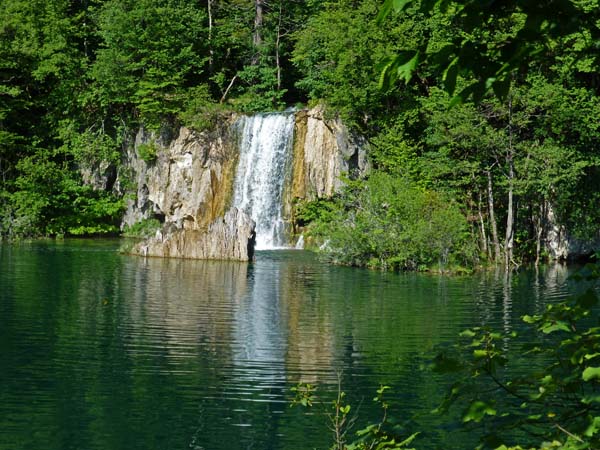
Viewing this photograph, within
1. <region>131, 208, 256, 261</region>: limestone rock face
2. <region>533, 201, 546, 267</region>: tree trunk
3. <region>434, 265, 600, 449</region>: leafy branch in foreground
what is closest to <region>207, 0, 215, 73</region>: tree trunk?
<region>131, 208, 256, 261</region>: limestone rock face

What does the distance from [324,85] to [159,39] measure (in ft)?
23.2

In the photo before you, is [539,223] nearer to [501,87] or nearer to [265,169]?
[265,169]

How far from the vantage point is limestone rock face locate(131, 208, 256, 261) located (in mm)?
27844

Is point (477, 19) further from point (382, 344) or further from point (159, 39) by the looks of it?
point (159, 39)

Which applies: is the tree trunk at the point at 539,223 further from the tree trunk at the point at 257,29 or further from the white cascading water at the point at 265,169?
the tree trunk at the point at 257,29

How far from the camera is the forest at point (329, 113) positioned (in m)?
28.2

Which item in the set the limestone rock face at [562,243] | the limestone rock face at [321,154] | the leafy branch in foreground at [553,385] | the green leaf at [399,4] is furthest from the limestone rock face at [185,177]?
the green leaf at [399,4]

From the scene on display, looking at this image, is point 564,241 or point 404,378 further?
point 564,241

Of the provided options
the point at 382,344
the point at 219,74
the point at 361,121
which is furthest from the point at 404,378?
the point at 219,74

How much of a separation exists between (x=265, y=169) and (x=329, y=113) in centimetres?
325

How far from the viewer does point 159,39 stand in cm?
3803

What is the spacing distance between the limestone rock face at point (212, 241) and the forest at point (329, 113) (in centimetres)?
248

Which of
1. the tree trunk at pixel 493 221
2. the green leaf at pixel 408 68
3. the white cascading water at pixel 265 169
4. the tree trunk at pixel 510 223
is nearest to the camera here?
the green leaf at pixel 408 68

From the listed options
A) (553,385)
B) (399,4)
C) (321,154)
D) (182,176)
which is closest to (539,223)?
(321,154)
